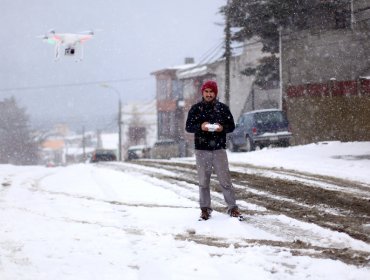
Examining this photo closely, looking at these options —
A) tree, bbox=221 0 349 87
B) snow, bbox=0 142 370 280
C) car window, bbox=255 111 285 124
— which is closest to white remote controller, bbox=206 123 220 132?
snow, bbox=0 142 370 280

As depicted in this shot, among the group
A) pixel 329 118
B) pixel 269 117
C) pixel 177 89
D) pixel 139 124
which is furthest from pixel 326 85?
pixel 139 124

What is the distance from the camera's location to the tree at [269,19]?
27.7 meters

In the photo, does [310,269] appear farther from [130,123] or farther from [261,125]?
[130,123]

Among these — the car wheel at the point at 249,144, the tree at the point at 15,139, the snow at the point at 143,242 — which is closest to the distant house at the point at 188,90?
the car wheel at the point at 249,144

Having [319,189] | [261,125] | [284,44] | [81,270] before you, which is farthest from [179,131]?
[81,270]

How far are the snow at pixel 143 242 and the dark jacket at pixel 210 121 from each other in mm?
972

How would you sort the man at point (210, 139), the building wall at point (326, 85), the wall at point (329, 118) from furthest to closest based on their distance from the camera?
the building wall at point (326, 85) → the wall at point (329, 118) → the man at point (210, 139)

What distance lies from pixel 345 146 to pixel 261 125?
3.90m

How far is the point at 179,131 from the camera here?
54.1 metres

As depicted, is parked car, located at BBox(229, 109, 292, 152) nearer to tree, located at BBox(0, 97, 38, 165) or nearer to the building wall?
the building wall

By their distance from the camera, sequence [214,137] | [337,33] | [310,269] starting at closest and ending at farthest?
[310,269] → [214,137] → [337,33]

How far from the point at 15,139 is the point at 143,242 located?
230ft

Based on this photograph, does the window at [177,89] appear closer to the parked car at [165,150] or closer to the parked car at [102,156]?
the parked car at [102,156]

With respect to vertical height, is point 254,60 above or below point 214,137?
above
